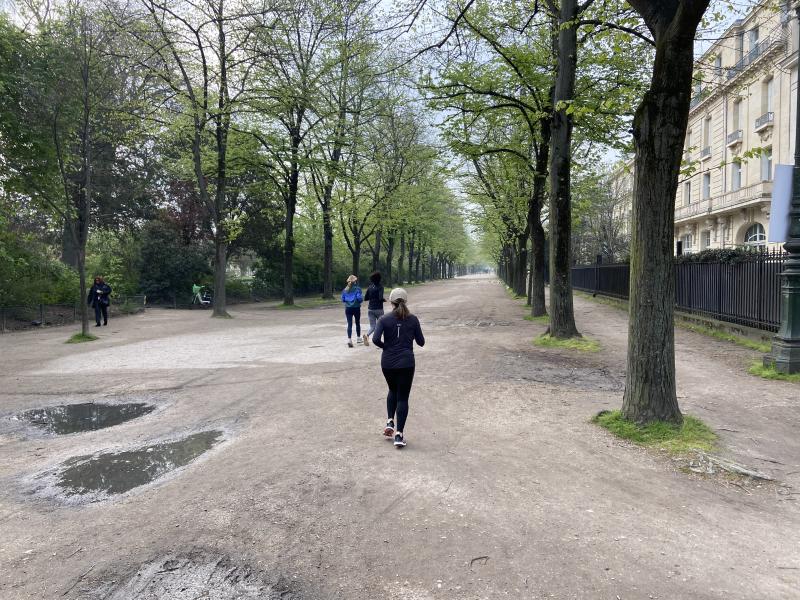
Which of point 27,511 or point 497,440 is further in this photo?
point 497,440

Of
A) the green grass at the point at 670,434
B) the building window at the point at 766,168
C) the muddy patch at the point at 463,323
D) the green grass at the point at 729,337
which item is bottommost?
the green grass at the point at 670,434

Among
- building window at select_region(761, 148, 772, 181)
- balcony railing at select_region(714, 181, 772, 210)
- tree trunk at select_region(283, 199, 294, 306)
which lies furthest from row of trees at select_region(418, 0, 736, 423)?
building window at select_region(761, 148, 772, 181)

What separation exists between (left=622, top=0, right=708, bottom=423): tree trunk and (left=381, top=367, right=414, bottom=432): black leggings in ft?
8.77

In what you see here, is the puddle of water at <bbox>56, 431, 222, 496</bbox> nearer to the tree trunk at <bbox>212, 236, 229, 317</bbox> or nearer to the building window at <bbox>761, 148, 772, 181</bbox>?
the tree trunk at <bbox>212, 236, 229, 317</bbox>

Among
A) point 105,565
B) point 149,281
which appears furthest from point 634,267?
point 149,281

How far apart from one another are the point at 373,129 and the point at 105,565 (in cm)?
3242

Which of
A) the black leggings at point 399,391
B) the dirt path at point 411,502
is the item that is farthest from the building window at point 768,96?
the black leggings at point 399,391

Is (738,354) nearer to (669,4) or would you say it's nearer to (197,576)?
(669,4)

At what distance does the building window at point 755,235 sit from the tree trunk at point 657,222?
107ft

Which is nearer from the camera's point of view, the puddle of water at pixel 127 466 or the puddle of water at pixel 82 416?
the puddle of water at pixel 127 466

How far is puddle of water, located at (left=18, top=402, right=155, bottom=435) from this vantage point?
6.67m

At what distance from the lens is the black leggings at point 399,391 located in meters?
5.56

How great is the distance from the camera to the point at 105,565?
3.32 meters

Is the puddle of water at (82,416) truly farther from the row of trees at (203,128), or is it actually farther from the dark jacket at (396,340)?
the row of trees at (203,128)
